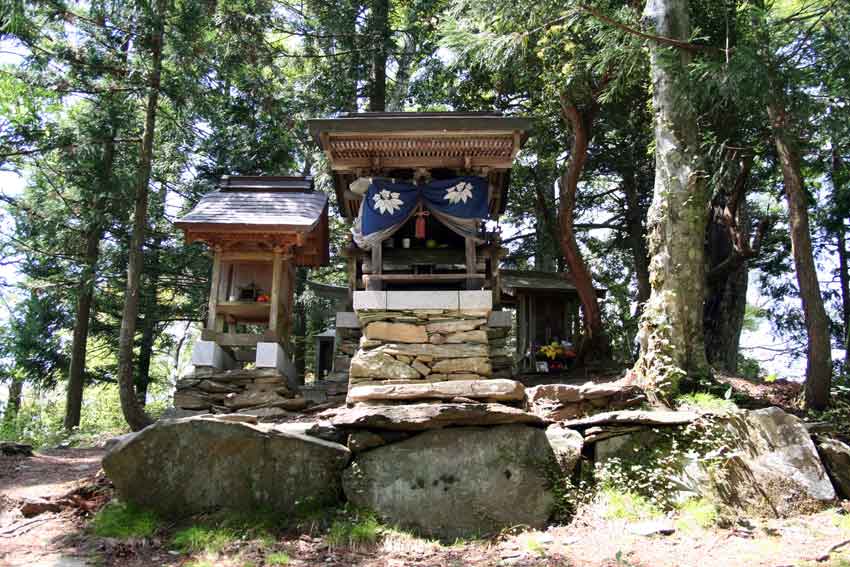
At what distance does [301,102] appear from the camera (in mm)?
15445

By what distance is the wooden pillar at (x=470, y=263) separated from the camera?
31.6 feet

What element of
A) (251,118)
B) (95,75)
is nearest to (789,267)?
(251,118)

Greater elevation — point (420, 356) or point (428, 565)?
point (420, 356)

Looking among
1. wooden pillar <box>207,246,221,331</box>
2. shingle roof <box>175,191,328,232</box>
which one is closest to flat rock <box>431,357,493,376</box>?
shingle roof <box>175,191,328,232</box>

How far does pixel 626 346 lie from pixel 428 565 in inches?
470

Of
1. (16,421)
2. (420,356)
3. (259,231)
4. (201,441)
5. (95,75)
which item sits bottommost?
(16,421)

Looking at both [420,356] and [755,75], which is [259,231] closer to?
[420,356]

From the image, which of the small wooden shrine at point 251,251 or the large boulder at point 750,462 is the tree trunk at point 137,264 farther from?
the large boulder at point 750,462

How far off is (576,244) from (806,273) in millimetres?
5396

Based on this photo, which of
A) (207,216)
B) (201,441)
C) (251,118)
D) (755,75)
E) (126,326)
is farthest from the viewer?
(251,118)

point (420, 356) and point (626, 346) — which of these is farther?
point (626, 346)

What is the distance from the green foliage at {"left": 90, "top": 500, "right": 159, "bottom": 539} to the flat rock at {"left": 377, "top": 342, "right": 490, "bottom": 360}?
4125 millimetres

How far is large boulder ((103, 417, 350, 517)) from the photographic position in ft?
17.7

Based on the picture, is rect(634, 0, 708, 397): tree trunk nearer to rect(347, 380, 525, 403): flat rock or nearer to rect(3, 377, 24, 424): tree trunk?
rect(347, 380, 525, 403): flat rock
